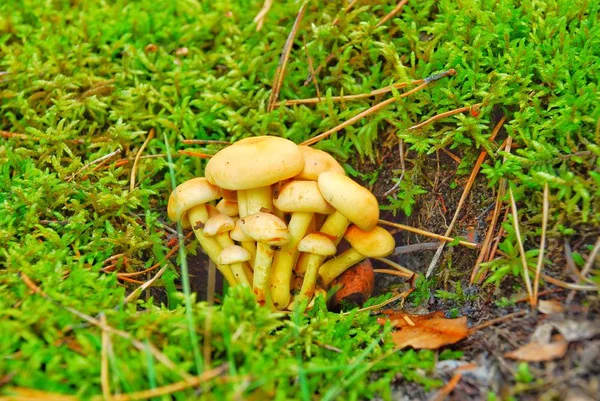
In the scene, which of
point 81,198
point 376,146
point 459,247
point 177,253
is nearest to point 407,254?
point 459,247

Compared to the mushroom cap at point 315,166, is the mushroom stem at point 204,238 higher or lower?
lower

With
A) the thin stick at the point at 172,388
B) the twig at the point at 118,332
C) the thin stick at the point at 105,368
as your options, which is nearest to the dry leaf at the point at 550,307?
the thin stick at the point at 172,388

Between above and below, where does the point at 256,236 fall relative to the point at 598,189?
below

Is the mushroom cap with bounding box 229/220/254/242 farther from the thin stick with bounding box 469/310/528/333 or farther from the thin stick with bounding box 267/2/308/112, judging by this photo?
the thin stick with bounding box 469/310/528/333

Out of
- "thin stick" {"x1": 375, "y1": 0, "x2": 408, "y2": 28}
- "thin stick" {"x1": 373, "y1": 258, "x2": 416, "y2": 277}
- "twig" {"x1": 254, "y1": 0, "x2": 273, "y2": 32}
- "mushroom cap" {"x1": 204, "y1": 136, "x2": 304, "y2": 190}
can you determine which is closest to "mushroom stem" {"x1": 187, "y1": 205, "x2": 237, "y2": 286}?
"mushroom cap" {"x1": 204, "y1": 136, "x2": 304, "y2": 190}

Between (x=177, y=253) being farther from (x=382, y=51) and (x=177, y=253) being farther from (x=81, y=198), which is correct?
(x=382, y=51)

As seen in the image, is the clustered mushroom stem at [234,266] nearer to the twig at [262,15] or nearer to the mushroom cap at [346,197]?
the mushroom cap at [346,197]

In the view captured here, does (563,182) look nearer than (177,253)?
Yes
